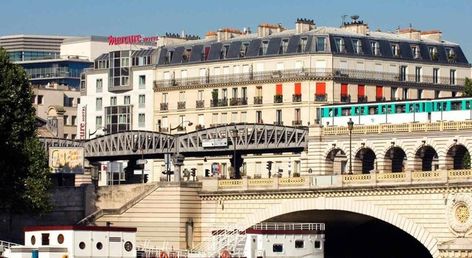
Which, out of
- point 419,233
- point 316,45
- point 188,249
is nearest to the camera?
point 419,233

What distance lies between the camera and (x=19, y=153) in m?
134

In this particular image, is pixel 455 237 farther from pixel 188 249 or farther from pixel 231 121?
pixel 231 121

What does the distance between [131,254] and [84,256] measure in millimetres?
2913

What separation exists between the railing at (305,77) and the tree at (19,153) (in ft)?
94.8

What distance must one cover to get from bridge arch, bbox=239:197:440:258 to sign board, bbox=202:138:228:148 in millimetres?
18750

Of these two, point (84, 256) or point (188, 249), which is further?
point (188, 249)

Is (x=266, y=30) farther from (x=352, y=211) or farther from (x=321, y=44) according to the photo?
(x=352, y=211)

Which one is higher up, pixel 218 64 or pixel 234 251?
pixel 218 64

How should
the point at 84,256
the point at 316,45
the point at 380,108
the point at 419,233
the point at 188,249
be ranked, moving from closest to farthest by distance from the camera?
the point at 84,256 → the point at 419,233 → the point at 188,249 → the point at 380,108 → the point at 316,45

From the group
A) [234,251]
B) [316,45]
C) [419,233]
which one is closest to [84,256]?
[234,251]

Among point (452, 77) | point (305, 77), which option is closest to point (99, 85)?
point (305, 77)

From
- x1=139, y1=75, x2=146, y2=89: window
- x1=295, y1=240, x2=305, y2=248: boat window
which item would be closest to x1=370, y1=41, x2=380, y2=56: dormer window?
x1=139, y1=75, x2=146, y2=89: window

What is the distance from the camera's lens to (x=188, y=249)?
125 metres

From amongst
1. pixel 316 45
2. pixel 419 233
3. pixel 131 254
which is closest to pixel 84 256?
pixel 131 254
